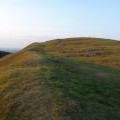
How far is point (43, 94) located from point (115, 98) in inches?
208

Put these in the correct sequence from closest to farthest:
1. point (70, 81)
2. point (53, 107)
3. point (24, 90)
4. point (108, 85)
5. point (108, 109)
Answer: point (53, 107)
point (108, 109)
point (24, 90)
point (70, 81)
point (108, 85)

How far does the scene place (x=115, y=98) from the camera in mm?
23812

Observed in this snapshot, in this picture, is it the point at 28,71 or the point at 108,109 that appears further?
the point at 28,71

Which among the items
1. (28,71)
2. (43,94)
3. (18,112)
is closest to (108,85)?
(28,71)

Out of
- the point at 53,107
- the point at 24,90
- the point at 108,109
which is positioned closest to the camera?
the point at 53,107

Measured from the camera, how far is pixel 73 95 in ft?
70.9

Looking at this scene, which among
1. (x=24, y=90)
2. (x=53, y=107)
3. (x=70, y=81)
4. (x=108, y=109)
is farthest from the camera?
(x=70, y=81)

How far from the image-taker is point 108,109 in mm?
20750

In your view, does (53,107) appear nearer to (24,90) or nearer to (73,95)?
(73,95)

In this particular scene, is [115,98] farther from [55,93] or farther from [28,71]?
[28,71]

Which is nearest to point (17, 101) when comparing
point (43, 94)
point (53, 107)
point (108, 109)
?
point (43, 94)

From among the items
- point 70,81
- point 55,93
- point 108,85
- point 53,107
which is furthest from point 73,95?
point 108,85

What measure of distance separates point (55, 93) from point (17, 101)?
2218 millimetres

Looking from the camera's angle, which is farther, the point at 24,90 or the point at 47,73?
the point at 47,73
